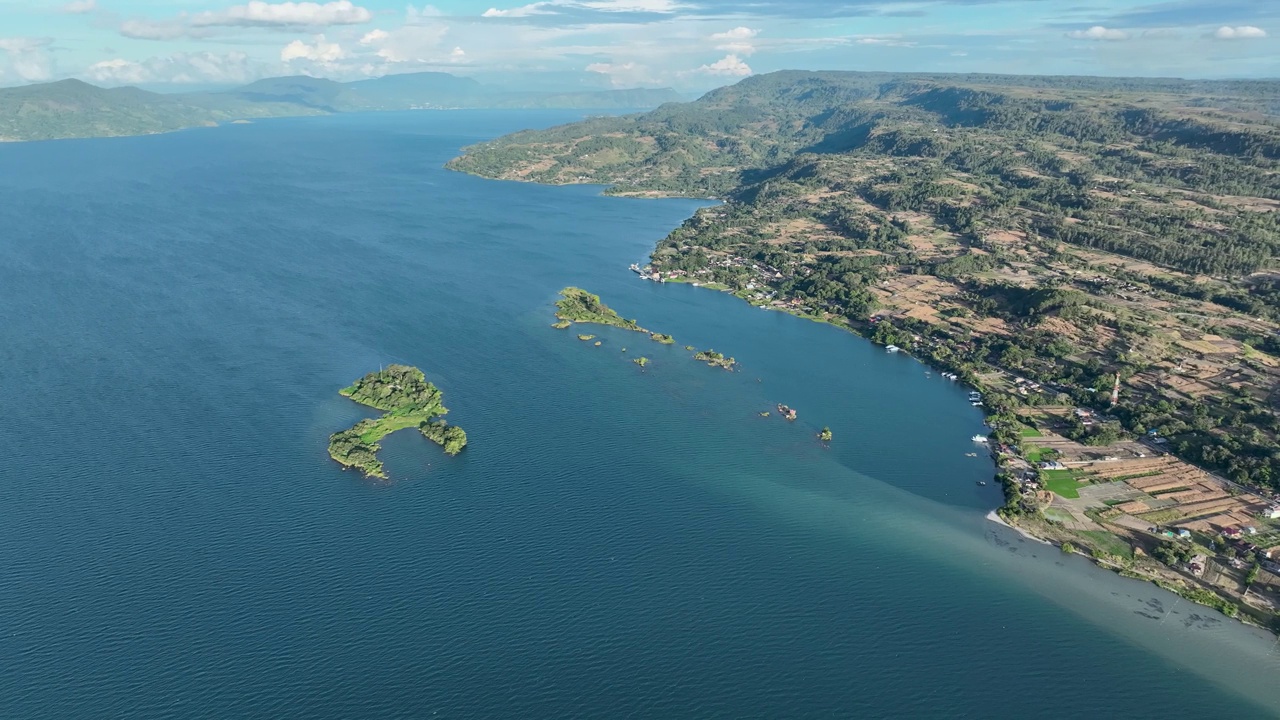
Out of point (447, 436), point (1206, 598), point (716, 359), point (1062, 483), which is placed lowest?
point (1206, 598)

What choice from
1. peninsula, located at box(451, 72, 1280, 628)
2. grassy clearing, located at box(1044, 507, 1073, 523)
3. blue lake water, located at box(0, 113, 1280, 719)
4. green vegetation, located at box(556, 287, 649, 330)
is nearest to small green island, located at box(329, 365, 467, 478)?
blue lake water, located at box(0, 113, 1280, 719)

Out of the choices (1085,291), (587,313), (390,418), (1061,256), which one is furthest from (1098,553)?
(1061,256)

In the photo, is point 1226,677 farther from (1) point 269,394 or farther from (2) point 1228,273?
(2) point 1228,273

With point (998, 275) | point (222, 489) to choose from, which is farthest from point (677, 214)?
point (222, 489)

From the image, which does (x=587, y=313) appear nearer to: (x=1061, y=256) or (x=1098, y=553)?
(x=1098, y=553)

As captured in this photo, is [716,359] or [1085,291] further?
[1085,291]

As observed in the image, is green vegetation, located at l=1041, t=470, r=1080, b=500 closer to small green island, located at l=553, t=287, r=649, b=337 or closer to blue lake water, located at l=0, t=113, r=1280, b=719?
blue lake water, located at l=0, t=113, r=1280, b=719
